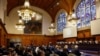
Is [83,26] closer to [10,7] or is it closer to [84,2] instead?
[84,2]

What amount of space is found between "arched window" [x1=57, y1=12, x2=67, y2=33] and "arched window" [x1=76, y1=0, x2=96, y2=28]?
451 centimetres

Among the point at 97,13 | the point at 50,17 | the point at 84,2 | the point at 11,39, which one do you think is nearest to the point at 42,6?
the point at 50,17

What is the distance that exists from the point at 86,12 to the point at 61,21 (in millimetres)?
7499

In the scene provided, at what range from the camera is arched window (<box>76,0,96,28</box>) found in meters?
20.3

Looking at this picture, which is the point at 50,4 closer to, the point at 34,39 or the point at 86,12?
the point at 34,39

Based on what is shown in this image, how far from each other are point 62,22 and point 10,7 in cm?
809

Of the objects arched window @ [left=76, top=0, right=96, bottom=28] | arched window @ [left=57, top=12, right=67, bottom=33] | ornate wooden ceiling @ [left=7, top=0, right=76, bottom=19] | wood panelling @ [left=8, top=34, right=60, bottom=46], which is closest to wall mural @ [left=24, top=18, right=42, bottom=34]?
wood panelling @ [left=8, top=34, right=60, bottom=46]

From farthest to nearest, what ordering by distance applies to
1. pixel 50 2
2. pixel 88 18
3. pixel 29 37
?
pixel 29 37 → pixel 50 2 → pixel 88 18

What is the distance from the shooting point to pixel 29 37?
29266mm

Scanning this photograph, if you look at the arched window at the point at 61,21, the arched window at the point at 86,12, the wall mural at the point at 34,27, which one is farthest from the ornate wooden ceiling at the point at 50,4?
the wall mural at the point at 34,27

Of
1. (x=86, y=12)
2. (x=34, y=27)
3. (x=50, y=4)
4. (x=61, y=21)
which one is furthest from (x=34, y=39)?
(x=86, y=12)

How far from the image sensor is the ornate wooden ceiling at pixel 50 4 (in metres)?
24.5

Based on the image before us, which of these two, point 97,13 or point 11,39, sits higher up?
point 97,13

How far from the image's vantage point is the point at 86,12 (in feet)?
70.5
